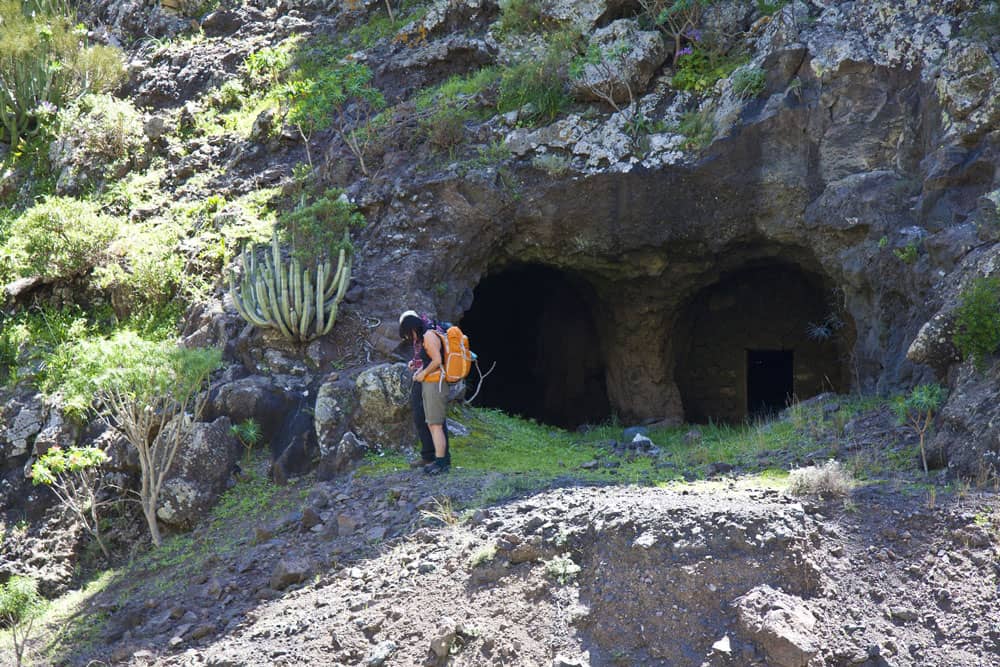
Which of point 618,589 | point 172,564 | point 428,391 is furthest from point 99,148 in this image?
point 618,589

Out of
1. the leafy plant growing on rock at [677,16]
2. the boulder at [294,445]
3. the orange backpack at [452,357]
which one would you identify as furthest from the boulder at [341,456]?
the leafy plant growing on rock at [677,16]

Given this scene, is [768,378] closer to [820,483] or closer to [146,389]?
[820,483]

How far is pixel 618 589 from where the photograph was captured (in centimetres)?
502

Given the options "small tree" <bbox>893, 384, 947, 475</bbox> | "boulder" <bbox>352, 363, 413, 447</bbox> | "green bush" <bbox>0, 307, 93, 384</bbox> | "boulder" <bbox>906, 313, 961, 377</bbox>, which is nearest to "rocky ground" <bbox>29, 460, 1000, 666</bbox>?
"small tree" <bbox>893, 384, 947, 475</bbox>

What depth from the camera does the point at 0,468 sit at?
8.92 metres

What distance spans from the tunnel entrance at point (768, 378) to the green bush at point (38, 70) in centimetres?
1022

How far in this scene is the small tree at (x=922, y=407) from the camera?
6789mm

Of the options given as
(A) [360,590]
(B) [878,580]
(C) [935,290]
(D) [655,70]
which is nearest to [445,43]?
(D) [655,70]

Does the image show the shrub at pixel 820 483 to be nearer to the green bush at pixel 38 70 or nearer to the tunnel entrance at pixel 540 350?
the tunnel entrance at pixel 540 350

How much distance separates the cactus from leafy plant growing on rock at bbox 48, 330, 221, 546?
3.46 feet

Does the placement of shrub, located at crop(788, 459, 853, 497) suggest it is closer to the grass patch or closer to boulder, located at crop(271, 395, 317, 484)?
boulder, located at crop(271, 395, 317, 484)

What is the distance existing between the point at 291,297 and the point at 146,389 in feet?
6.45

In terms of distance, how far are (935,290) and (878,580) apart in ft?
12.3

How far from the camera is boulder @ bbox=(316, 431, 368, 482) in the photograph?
25.3 ft
